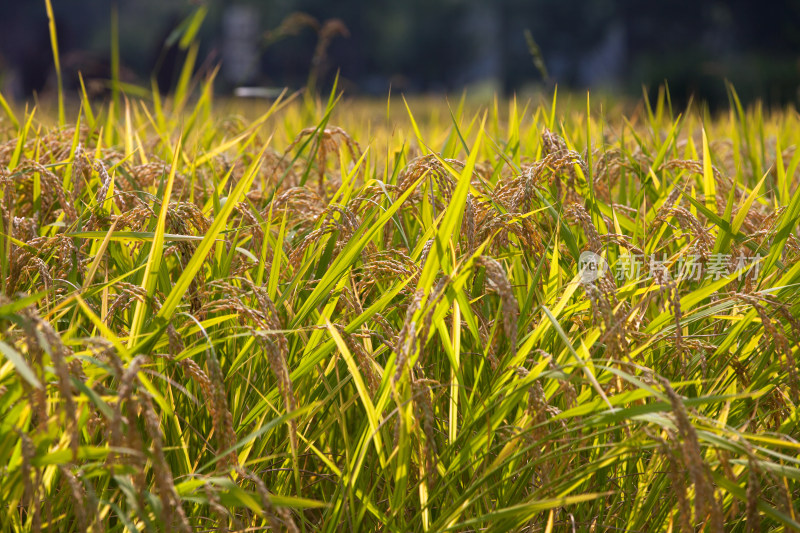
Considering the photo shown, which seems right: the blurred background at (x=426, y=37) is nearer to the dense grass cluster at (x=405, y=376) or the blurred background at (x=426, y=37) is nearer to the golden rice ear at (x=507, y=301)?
the dense grass cluster at (x=405, y=376)

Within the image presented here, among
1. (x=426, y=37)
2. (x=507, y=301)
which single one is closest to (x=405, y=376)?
(x=507, y=301)

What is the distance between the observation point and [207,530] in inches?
43.5

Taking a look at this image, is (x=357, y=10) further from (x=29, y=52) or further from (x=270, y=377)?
(x=270, y=377)

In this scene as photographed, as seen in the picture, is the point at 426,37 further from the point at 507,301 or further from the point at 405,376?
the point at 507,301

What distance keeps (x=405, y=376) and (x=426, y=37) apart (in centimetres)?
4453

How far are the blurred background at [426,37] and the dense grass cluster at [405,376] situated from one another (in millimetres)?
26711

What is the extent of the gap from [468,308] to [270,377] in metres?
0.38

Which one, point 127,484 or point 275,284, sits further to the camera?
point 275,284

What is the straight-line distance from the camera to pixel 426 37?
43.3 meters

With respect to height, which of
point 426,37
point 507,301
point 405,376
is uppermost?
point 507,301

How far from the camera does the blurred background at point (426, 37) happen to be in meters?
29.9

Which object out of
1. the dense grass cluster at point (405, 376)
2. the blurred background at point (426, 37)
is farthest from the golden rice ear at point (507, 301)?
the blurred background at point (426, 37)

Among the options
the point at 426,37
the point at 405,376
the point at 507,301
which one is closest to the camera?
the point at 507,301

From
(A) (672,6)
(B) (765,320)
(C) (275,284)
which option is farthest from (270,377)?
(A) (672,6)
